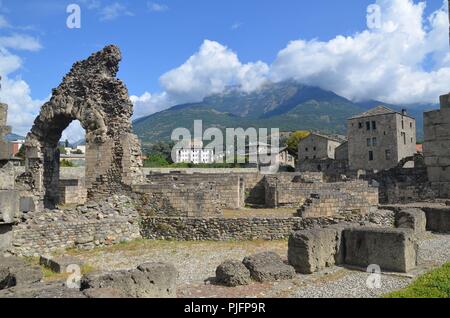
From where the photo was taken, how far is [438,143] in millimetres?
13883

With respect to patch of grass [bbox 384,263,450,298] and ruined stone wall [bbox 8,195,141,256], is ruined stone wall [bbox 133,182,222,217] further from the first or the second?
patch of grass [bbox 384,263,450,298]

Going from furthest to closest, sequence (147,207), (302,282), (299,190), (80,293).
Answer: (299,190) → (147,207) → (302,282) → (80,293)

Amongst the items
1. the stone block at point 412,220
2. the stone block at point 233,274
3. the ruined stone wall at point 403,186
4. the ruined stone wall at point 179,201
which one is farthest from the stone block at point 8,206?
the ruined stone wall at point 403,186

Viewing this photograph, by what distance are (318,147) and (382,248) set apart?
65.7 meters

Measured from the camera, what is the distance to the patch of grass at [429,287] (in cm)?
664

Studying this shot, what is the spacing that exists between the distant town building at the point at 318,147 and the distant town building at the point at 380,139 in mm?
10068

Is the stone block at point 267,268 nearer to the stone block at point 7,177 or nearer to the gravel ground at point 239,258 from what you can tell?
the gravel ground at point 239,258

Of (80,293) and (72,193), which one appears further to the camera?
(72,193)

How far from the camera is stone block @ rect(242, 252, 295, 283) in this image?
7852mm

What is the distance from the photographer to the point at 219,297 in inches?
269

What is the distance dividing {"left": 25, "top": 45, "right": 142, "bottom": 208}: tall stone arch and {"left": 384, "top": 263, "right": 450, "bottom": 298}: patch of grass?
1174 centimetres
